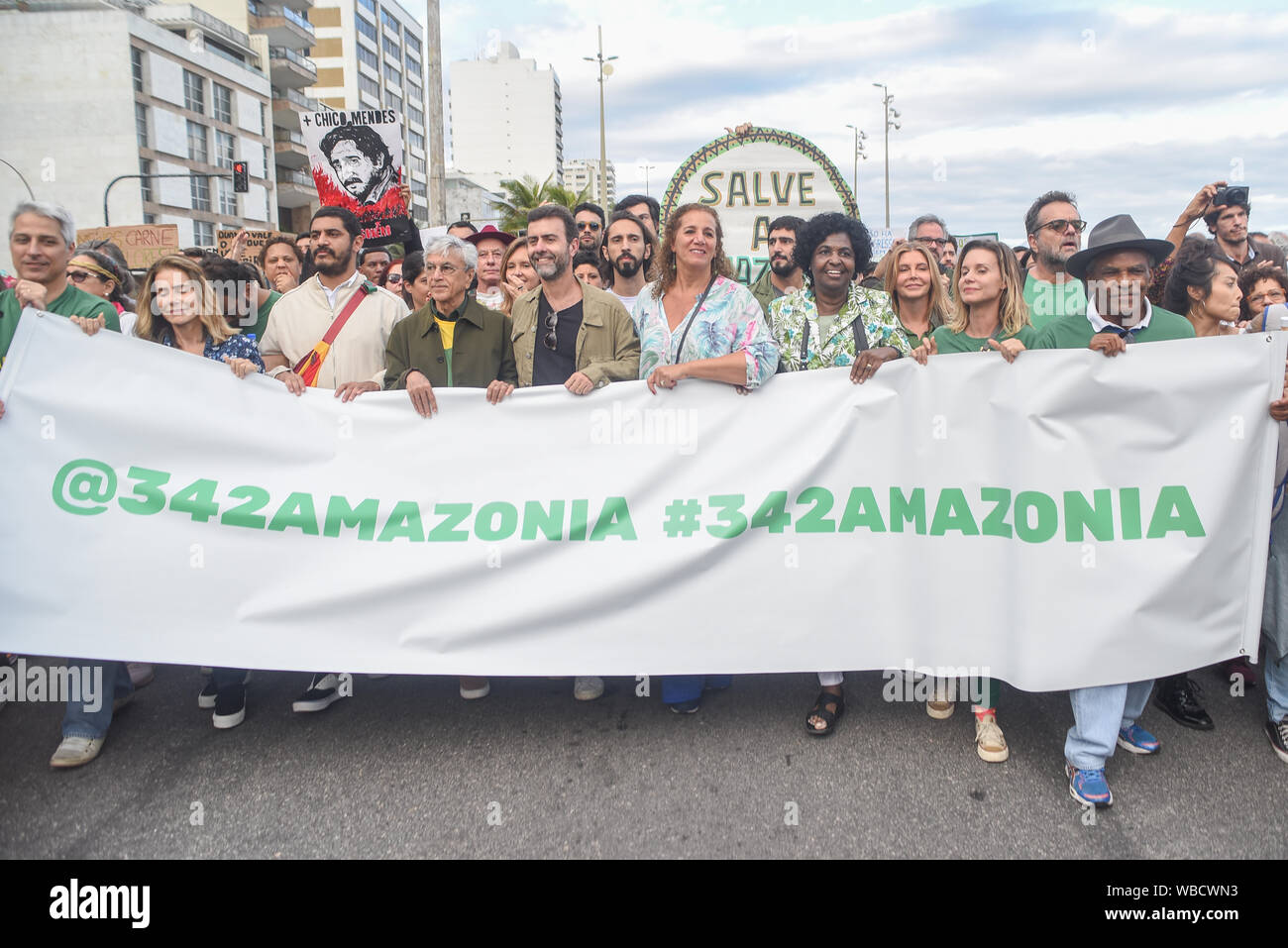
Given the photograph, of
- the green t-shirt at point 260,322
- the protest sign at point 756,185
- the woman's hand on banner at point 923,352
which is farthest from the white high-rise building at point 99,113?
the woman's hand on banner at point 923,352

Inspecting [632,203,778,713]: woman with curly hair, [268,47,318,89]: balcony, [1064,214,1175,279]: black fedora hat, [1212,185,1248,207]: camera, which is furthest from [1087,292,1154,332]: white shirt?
[268,47,318,89]: balcony

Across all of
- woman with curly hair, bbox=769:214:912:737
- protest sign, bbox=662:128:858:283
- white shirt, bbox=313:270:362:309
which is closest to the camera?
woman with curly hair, bbox=769:214:912:737

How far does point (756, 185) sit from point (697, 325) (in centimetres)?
292

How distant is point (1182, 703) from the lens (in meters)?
3.62

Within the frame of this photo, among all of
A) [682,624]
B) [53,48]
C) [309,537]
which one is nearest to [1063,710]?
[682,624]

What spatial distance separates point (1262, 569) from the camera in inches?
129

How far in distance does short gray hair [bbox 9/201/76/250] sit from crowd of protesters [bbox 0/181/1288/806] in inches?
0.4

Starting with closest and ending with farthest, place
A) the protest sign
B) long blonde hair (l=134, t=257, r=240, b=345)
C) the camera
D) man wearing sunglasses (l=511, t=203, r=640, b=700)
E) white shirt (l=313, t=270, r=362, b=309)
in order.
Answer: long blonde hair (l=134, t=257, r=240, b=345) → man wearing sunglasses (l=511, t=203, r=640, b=700) → white shirt (l=313, t=270, r=362, b=309) → the camera → the protest sign

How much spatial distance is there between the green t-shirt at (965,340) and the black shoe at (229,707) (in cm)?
329

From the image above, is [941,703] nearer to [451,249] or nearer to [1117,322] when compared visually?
[1117,322]

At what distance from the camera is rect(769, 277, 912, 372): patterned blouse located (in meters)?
3.75

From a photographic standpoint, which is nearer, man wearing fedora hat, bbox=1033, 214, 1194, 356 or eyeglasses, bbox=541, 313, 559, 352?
man wearing fedora hat, bbox=1033, 214, 1194, 356

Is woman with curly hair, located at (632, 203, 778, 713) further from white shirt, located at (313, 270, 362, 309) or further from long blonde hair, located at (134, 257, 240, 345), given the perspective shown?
long blonde hair, located at (134, 257, 240, 345)
